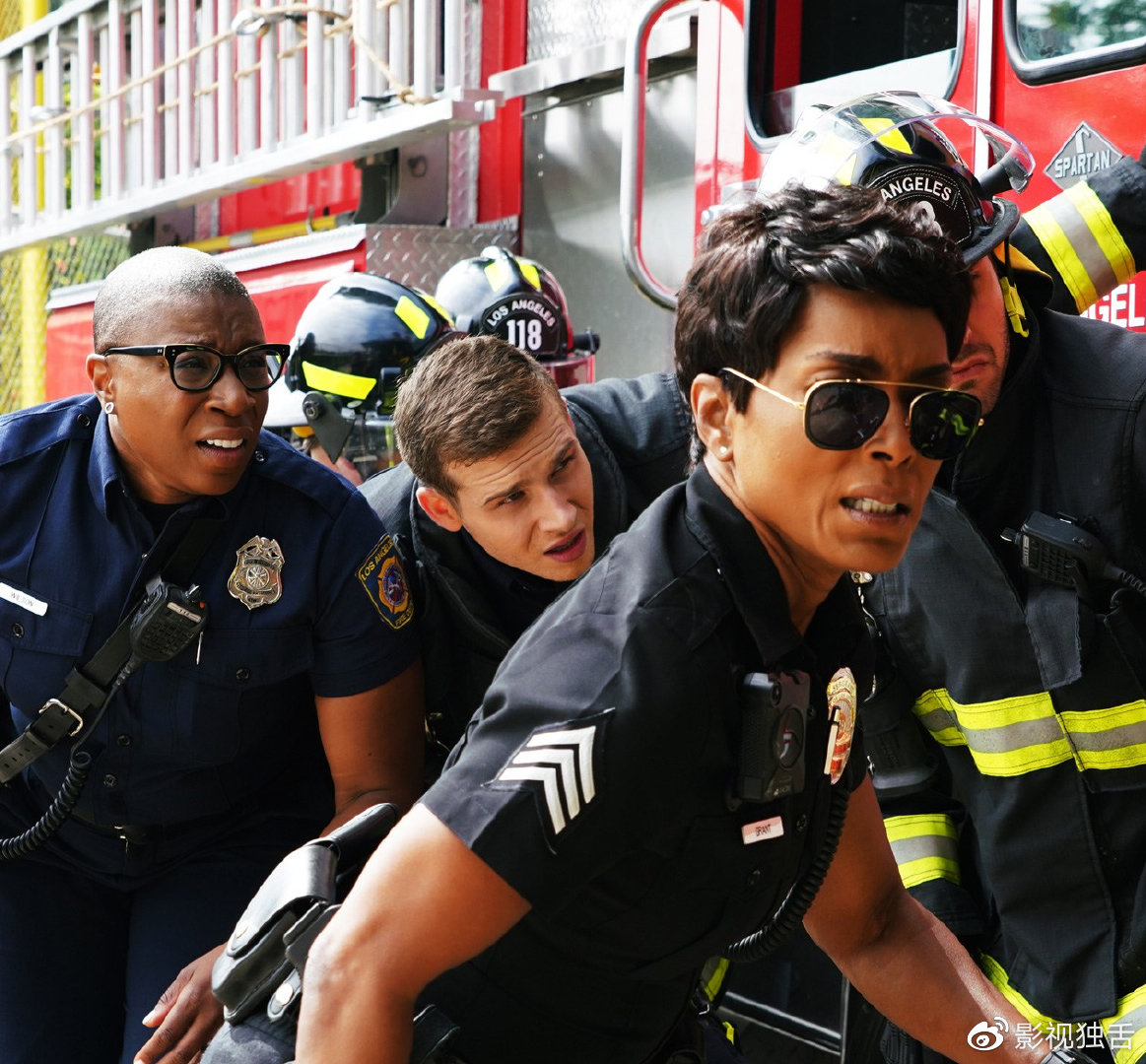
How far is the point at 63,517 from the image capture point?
2666mm

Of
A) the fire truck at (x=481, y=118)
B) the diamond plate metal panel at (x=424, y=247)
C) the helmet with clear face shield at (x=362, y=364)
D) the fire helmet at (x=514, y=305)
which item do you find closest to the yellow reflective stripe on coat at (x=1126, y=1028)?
the fire truck at (x=481, y=118)

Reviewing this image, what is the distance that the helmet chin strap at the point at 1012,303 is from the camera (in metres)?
2.22

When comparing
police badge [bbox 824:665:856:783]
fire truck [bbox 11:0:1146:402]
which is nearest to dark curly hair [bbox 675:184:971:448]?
police badge [bbox 824:665:856:783]

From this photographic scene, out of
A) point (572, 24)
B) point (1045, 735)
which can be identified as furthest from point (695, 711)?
point (572, 24)

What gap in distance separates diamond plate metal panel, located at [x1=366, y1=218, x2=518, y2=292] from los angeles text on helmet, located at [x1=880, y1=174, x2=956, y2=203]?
3.36 meters

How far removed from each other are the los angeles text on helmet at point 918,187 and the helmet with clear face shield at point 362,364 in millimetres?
2079

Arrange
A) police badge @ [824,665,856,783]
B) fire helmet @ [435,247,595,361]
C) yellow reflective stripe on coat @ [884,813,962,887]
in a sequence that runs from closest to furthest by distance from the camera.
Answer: police badge @ [824,665,856,783] < yellow reflective stripe on coat @ [884,813,962,887] < fire helmet @ [435,247,595,361]

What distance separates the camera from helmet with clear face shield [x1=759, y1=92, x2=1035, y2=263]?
218 centimetres

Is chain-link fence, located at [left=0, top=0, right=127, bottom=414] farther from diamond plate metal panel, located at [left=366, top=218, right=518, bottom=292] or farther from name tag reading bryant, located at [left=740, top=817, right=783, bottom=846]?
name tag reading bryant, located at [left=740, top=817, right=783, bottom=846]

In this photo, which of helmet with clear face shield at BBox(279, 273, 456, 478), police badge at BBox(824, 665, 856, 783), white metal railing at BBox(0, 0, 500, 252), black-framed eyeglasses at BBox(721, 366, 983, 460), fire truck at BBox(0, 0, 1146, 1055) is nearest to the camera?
black-framed eyeglasses at BBox(721, 366, 983, 460)

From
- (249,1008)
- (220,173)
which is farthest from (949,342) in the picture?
(220,173)

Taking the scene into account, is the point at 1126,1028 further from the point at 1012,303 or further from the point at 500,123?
the point at 500,123

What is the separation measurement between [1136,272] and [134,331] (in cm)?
172

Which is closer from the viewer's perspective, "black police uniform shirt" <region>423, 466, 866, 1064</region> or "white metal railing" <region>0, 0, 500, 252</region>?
"black police uniform shirt" <region>423, 466, 866, 1064</region>
